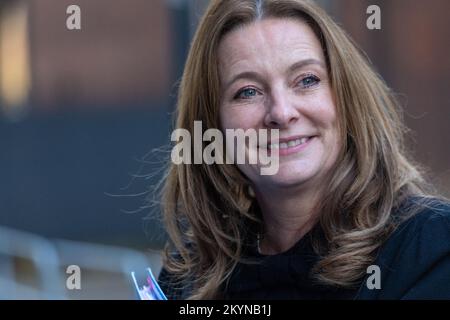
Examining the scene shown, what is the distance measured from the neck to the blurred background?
749cm

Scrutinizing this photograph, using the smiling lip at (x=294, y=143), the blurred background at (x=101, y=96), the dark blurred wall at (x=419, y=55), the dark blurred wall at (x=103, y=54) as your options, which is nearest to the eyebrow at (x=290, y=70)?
the smiling lip at (x=294, y=143)

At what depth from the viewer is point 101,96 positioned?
10516 mm

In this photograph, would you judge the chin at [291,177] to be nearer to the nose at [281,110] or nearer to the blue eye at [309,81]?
the nose at [281,110]

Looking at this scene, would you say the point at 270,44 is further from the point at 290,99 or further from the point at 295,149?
the point at 295,149

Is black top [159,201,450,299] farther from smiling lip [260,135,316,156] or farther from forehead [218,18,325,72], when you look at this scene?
forehead [218,18,325,72]

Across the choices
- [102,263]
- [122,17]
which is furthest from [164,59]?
[102,263]

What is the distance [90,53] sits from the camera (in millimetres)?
10461

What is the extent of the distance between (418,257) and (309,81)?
57 centimetres

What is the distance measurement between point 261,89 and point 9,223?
815cm

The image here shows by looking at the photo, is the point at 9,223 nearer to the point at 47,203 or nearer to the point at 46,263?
the point at 47,203

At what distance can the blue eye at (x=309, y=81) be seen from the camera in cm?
227

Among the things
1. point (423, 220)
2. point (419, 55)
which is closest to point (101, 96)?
point (419, 55)

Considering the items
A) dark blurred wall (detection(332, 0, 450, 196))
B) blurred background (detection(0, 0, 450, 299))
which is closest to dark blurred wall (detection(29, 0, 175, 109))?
blurred background (detection(0, 0, 450, 299))

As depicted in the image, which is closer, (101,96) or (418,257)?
(418,257)
